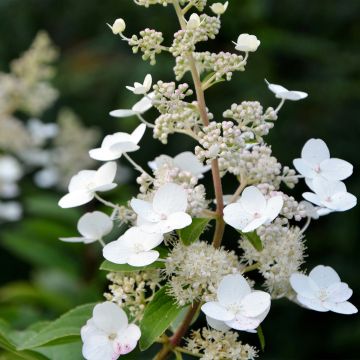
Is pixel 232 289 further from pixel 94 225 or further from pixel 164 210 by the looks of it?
pixel 94 225

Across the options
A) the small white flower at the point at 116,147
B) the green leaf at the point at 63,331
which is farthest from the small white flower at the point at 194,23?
the green leaf at the point at 63,331

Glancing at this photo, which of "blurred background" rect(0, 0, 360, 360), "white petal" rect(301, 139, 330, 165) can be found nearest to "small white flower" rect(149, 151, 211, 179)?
"white petal" rect(301, 139, 330, 165)

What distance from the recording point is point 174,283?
53.2 inches

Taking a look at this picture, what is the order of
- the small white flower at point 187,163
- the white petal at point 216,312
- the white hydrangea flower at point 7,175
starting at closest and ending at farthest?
the white petal at point 216,312
the small white flower at point 187,163
the white hydrangea flower at point 7,175

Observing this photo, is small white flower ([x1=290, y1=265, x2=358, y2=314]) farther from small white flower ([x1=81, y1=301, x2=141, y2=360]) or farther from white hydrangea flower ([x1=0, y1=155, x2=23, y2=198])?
white hydrangea flower ([x1=0, y1=155, x2=23, y2=198])

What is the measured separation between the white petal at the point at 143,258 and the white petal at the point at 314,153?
37 cm

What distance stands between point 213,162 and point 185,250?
17 cm

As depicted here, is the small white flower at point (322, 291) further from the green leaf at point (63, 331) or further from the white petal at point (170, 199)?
the green leaf at point (63, 331)

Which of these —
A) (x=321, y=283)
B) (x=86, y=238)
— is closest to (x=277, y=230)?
(x=321, y=283)

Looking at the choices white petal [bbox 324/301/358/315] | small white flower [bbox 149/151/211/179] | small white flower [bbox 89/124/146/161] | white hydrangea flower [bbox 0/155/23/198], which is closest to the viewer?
white petal [bbox 324/301/358/315]

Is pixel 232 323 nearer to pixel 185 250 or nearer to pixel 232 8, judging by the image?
pixel 185 250

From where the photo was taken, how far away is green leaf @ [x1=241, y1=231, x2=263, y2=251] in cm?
136

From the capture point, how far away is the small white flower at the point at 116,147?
1.46 m

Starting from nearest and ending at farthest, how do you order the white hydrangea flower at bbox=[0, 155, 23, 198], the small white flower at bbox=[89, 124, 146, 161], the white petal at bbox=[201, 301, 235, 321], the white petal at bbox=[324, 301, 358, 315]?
the white petal at bbox=[201, 301, 235, 321] → the white petal at bbox=[324, 301, 358, 315] → the small white flower at bbox=[89, 124, 146, 161] → the white hydrangea flower at bbox=[0, 155, 23, 198]
